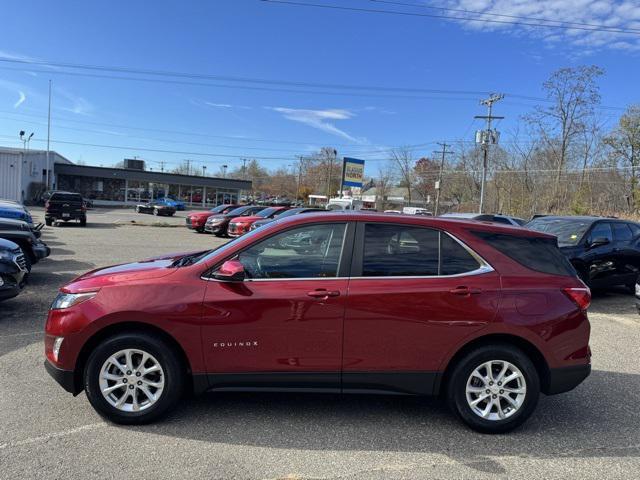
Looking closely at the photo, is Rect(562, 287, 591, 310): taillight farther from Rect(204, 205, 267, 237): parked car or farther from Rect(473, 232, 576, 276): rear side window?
Rect(204, 205, 267, 237): parked car

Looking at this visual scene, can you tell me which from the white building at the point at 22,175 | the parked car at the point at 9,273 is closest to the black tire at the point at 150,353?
the parked car at the point at 9,273

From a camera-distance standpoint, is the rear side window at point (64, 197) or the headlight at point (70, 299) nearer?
the headlight at point (70, 299)

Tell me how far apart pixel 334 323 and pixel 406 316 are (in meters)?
0.57

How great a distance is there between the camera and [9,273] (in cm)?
647

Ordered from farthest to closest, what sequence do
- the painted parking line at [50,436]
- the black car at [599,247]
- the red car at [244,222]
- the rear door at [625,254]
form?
1. the red car at [244,222]
2. the rear door at [625,254]
3. the black car at [599,247]
4. the painted parking line at [50,436]

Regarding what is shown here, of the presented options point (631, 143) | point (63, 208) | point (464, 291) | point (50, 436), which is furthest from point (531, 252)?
point (631, 143)

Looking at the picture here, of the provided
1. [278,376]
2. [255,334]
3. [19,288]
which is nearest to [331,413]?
[278,376]

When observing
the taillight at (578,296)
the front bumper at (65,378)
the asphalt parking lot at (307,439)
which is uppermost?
the taillight at (578,296)

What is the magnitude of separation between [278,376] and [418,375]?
3.68 ft

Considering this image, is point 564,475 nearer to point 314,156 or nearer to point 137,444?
point 137,444

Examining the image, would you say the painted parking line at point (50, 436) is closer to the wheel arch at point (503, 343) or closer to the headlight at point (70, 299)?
the headlight at point (70, 299)

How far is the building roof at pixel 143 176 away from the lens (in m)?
54.5

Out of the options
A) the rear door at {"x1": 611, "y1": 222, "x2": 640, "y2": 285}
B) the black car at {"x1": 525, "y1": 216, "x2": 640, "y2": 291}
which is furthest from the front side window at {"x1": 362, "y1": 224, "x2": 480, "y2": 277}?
the rear door at {"x1": 611, "y1": 222, "x2": 640, "y2": 285}

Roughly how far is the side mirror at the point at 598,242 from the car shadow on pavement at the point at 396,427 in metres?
5.51
